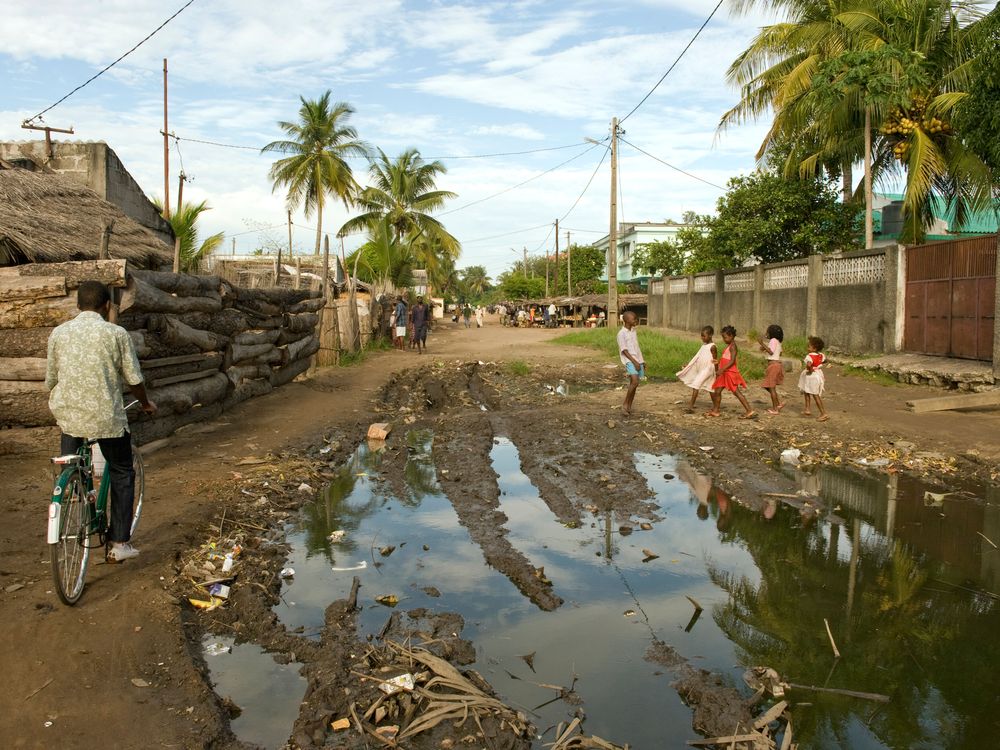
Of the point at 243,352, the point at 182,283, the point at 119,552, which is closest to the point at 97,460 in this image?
the point at 119,552

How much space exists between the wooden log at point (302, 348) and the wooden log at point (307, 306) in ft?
1.88

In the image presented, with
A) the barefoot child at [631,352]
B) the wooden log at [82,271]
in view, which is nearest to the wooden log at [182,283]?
the wooden log at [82,271]

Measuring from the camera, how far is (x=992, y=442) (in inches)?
345

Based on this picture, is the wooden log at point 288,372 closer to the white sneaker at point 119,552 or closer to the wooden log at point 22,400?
the wooden log at point 22,400

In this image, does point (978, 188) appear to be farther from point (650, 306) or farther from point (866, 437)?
point (650, 306)

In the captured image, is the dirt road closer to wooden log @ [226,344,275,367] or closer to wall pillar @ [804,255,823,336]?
wooden log @ [226,344,275,367]

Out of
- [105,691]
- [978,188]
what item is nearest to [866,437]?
[105,691]

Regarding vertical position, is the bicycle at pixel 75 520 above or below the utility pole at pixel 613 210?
below

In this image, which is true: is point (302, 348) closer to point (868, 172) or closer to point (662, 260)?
point (868, 172)

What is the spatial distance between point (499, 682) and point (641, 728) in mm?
734

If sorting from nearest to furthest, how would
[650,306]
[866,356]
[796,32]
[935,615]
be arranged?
[935,615], [866,356], [796,32], [650,306]

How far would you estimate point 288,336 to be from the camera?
1403 cm

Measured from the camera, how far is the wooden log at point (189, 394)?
8438mm

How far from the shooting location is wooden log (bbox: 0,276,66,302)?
7.35m
